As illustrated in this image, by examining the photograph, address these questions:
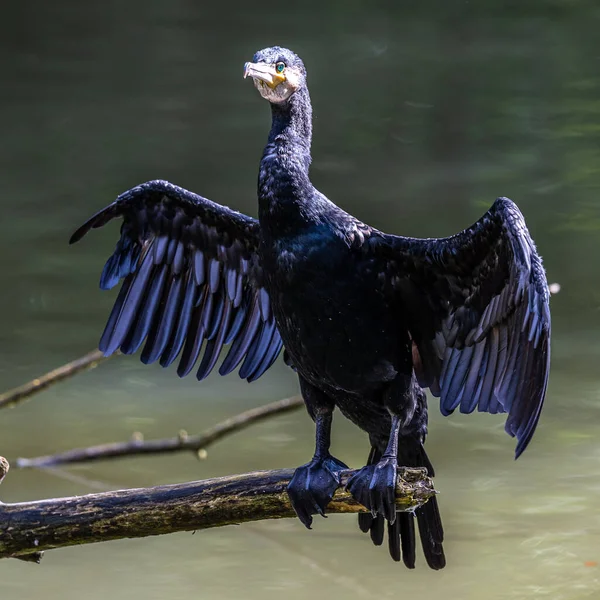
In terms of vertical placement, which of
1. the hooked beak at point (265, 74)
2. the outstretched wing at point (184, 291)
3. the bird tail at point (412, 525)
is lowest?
the bird tail at point (412, 525)

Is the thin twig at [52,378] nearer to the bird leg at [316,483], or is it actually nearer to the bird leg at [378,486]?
the bird leg at [316,483]

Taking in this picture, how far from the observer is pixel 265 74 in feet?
9.21

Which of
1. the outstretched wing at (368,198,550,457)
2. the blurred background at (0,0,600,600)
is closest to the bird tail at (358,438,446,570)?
the outstretched wing at (368,198,550,457)

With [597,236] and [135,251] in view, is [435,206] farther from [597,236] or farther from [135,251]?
[135,251]

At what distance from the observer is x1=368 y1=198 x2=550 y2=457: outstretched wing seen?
2.53 m

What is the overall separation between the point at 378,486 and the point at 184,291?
846 millimetres

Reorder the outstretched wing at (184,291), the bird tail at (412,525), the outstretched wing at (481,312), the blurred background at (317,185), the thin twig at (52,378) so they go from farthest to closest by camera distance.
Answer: the blurred background at (317,185) < the thin twig at (52,378) < the outstretched wing at (184,291) < the bird tail at (412,525) < the outstretched wing at (481,312)

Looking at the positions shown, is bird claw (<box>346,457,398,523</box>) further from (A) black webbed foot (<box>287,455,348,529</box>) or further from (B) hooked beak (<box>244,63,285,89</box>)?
(B) hooked beak (<box>244,63,285,89</box>)

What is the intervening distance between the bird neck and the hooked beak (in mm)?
52

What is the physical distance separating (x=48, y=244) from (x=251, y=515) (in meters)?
3.85

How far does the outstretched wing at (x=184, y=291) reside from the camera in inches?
125


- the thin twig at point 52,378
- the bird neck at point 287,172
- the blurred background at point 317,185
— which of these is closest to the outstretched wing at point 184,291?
the thin twig at point 52,378

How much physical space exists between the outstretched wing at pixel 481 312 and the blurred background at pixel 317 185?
154 centimetres

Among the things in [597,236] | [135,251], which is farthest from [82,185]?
[135,251]
